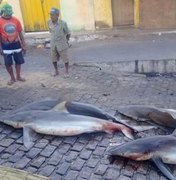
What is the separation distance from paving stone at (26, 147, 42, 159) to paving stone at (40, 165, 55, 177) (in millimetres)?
363

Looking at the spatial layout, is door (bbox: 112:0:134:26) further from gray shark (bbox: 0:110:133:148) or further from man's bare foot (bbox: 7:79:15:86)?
gray shark (bbox: 0:110:133:148)

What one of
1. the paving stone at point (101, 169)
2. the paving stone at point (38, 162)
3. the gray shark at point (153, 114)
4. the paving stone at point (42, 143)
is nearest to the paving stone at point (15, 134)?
the paving stone at point (42, 143)

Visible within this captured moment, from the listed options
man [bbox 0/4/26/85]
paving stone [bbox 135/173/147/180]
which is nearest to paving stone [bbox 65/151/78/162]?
paving stone [bbox 135/173/147/180]

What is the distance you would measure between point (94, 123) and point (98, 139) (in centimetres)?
28

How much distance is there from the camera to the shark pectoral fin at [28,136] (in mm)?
5558

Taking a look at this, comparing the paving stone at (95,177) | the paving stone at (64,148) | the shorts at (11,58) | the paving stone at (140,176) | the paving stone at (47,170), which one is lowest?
the paving stone at (140,176)

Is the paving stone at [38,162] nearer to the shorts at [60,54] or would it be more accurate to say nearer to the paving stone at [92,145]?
the paving stone at [92,145]

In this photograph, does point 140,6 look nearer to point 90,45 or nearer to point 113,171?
point 90,45

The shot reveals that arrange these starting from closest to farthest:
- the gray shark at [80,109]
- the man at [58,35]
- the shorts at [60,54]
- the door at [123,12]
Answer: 1. the gray shark at [80,109]
2. the man at [58,35]
3. the shorts at [60,54]
4. the door at [123,12]

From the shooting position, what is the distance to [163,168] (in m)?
4.72

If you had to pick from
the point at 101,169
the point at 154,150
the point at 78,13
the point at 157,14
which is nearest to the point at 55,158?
the point at 101,169

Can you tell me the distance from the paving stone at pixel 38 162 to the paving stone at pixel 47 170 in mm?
120

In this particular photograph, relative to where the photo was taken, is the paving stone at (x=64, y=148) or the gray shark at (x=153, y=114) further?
the gray shark at (x=153, y=114)

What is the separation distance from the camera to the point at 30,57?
36.6 feet
